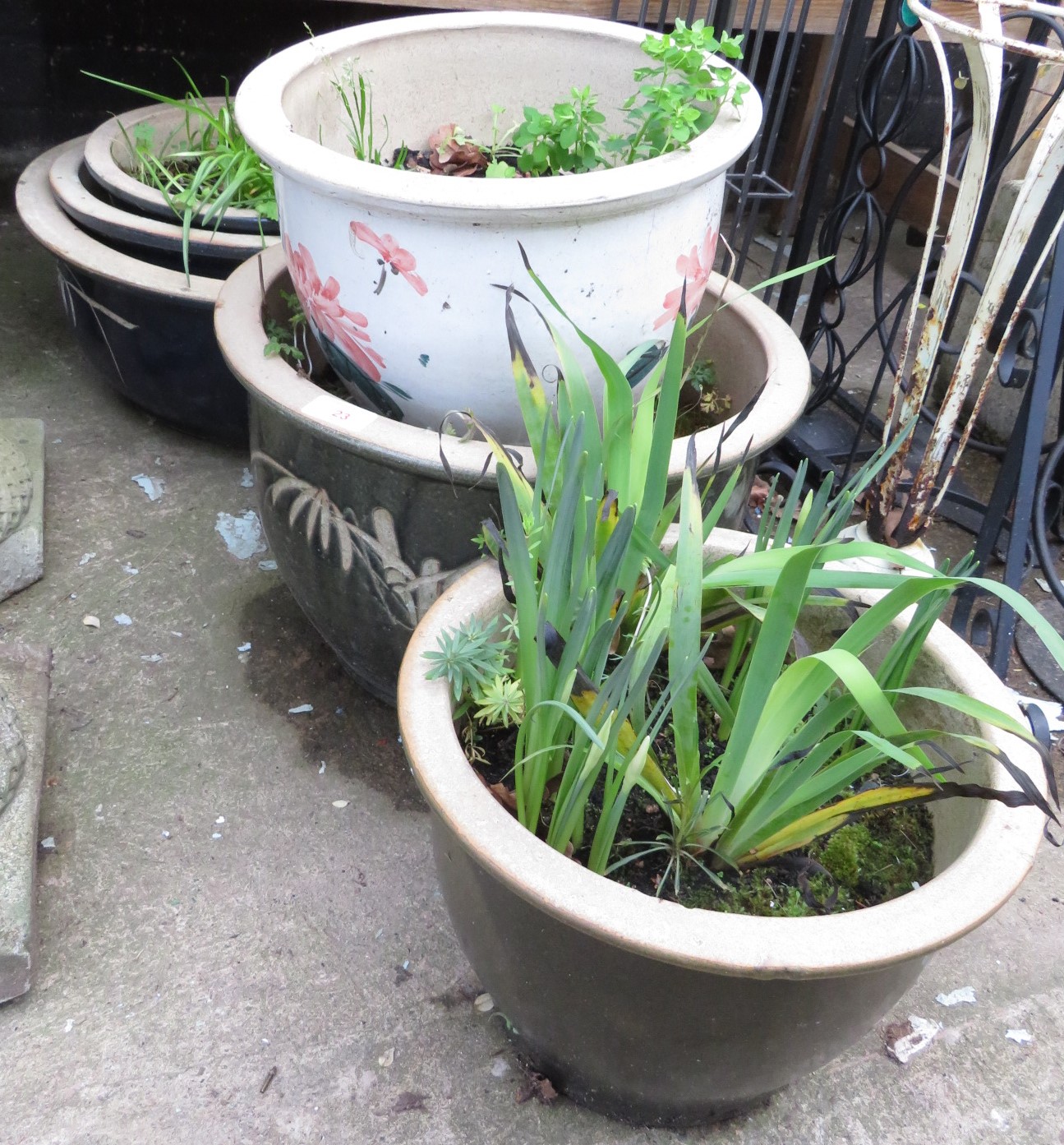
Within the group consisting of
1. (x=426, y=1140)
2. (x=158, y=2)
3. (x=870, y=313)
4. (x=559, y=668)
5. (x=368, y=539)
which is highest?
(x=158, y=2)

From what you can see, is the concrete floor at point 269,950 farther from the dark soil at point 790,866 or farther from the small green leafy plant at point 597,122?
the small green leafy plant at point 597,122

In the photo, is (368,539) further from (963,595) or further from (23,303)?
(23,303)

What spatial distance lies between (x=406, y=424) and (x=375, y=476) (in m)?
0.10

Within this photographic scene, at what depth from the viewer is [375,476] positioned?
1.26m

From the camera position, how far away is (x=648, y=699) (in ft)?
3.92

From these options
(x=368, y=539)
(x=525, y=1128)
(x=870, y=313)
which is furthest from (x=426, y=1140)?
(x=870, y=313)

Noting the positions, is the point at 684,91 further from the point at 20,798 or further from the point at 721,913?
the point at 20,798

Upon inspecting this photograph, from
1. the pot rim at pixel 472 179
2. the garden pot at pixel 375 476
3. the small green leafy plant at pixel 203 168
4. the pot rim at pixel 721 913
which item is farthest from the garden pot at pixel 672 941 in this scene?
the small green leafy plant at pixel 203 168

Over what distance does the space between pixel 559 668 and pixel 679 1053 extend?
1.31 feet

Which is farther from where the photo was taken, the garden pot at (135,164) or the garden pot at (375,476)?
the garden pot at (135,164)

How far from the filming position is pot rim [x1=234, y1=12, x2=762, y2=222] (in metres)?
1.11

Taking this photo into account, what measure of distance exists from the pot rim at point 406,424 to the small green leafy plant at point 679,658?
13cm

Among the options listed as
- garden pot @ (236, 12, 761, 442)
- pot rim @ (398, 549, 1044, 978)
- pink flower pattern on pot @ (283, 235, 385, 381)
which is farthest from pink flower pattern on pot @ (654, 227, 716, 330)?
pot rim @ (398, 549, 1044, 978)

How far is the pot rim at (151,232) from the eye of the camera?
1.93m
